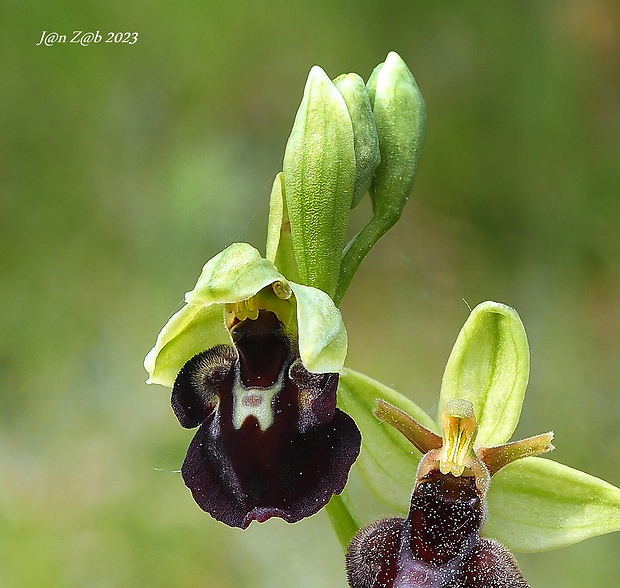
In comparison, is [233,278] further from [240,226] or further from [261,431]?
[240,226]

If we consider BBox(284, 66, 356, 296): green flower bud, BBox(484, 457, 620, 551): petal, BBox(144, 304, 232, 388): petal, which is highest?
BBox(284, 66, 356, 296): green flower bud

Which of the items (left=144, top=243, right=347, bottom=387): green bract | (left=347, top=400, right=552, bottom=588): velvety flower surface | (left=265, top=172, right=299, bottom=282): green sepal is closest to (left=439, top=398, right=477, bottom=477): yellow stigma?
(left=347, top=400, right=552, bottom=588): velvety flower surface

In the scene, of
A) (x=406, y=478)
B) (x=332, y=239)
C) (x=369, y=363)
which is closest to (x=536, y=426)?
(x=369, y=363)

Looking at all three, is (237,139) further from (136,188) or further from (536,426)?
(536,426)

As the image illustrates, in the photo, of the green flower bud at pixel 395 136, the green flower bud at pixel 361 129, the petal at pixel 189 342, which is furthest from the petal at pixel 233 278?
the green flower bud at pixel 395 136

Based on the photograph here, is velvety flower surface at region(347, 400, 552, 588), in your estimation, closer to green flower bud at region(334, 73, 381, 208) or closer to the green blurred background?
green flower bud at region(334, 73, 381, 208)

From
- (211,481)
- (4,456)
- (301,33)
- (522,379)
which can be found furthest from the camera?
(301,33)
